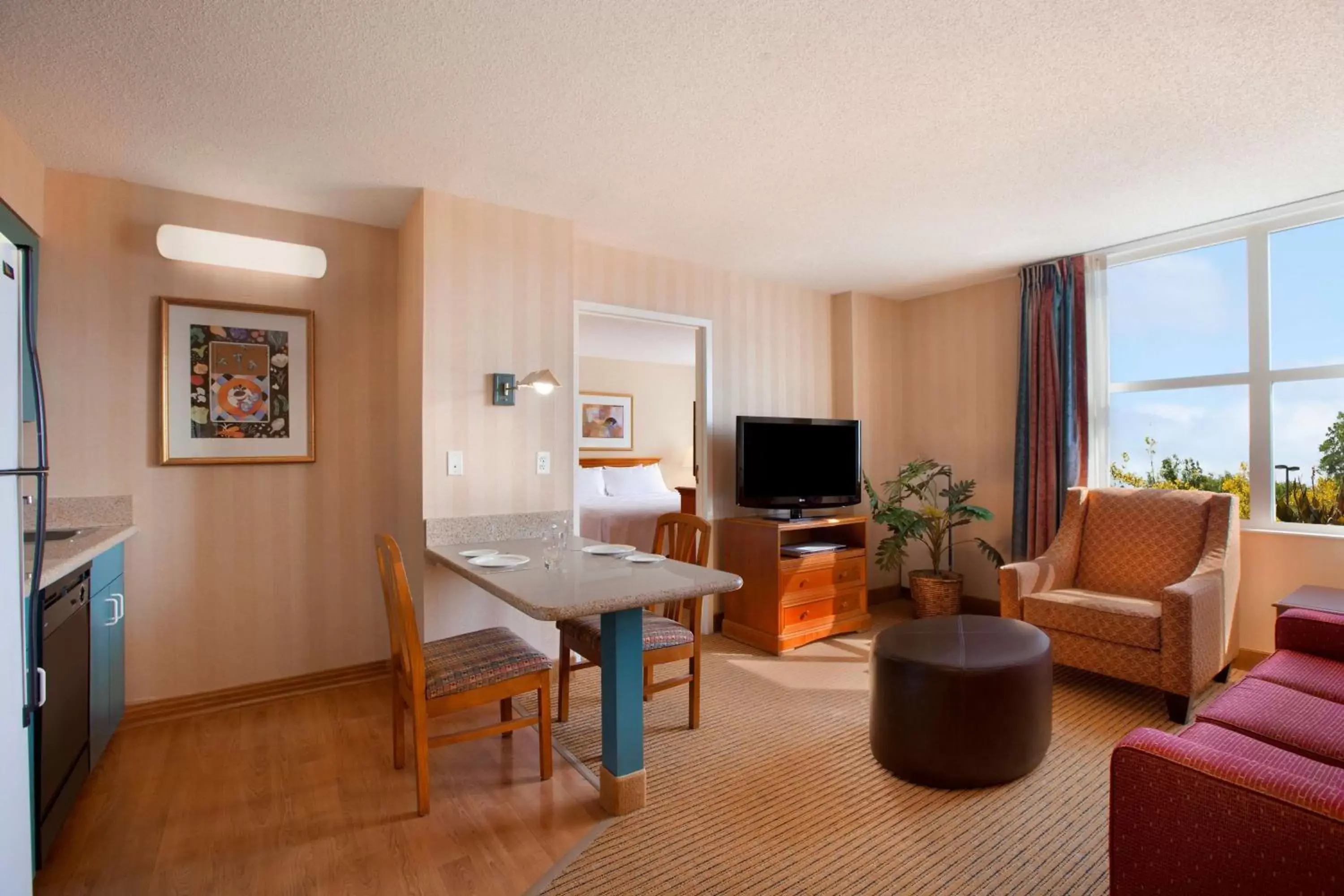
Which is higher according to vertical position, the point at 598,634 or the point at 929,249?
the point at 929,249

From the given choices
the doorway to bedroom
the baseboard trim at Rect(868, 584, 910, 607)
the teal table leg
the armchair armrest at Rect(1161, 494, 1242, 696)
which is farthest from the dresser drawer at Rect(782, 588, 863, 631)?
the teal table leg

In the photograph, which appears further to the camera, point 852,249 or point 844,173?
point 852,249

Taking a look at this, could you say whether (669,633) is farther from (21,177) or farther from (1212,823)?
(21,177)

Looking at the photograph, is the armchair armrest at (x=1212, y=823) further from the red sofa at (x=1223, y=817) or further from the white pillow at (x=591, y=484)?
the white pillow at (x=591, y=484)

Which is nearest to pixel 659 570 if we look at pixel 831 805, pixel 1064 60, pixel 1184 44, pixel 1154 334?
pixel 831 805

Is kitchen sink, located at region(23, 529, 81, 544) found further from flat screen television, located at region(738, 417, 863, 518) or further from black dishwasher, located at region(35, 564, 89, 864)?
flat screen television, located at region(738, 417, 863, 518)

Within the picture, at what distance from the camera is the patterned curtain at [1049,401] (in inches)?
159

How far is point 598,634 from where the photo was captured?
263cm

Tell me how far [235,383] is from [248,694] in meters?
1.52

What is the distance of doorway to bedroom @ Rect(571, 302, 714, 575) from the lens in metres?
5.32

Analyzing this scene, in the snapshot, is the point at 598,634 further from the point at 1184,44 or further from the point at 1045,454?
the point at 1045,454

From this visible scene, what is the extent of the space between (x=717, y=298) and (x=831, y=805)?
314cm

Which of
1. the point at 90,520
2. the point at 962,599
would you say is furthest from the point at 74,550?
the point at 962,599

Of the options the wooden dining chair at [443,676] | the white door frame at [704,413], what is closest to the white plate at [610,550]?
the wooden dining chair at [443,676]
